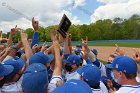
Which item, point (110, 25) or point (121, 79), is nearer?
point (121, 79)

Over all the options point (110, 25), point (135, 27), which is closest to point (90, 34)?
point (110, 25)

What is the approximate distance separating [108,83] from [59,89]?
4960 mm

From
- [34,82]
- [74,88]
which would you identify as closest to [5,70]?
[34,82]

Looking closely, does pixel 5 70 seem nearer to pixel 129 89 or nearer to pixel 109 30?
pixel 129 89

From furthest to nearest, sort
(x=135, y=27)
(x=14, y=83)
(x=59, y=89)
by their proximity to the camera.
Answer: (x=135, y=27) < (x=14, y=83) < (x=59, y=89)

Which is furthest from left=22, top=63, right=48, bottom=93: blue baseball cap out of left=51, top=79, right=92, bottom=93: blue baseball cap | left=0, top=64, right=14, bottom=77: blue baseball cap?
left=0, top=64, right=14, bottom=77: blue baseball cap

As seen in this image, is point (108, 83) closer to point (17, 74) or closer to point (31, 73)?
point (17, 74)

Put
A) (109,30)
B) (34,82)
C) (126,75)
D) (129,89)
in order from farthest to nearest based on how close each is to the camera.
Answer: (109,30), (126,75), (129,89), (34,82)

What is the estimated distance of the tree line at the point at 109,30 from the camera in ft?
304

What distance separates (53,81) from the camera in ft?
15.6

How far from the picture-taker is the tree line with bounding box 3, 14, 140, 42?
92.6m

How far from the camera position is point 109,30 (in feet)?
307

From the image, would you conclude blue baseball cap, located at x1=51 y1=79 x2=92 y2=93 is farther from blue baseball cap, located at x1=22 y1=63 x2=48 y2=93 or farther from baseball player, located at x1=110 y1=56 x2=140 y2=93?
baseball player, located at x1=110 y1=56 x2=140 y2=93

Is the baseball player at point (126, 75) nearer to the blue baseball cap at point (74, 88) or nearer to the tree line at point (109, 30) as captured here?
the blue baseball cap at point (74, 88)
